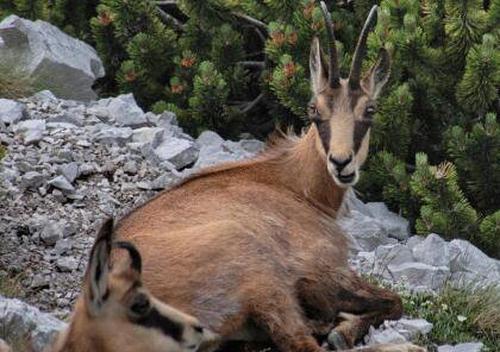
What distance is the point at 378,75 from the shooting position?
409 inches

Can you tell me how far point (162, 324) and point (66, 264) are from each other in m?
3.24

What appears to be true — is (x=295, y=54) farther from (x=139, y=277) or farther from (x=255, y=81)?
(x=139, y=277)

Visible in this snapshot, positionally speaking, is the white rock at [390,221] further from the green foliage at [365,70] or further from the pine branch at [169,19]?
the pine branch at [169,19]

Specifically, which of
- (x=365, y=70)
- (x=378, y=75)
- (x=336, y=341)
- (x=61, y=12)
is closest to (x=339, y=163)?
(x=378, y=75)

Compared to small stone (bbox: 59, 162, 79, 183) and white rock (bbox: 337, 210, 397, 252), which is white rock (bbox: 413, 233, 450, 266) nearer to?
white rock (bbox: 337, 210, 397, 252)

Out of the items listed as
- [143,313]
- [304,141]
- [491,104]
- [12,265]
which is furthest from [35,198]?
[491,104]

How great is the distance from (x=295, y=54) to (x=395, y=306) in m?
5.45

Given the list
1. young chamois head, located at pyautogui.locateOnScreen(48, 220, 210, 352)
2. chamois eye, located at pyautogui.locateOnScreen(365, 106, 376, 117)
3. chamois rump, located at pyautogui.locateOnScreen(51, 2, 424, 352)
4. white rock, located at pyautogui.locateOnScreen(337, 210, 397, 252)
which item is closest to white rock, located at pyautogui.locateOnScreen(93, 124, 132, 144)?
white rock, located at pyautogui.locateOnScreen(337, 210, 397, 252)

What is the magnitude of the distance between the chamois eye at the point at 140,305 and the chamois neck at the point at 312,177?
113 inches

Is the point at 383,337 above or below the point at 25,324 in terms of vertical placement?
below

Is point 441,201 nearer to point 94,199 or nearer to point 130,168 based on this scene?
point 130,168

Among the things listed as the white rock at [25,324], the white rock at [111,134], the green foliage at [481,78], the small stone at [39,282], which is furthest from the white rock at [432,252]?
the white rock at [25,324]

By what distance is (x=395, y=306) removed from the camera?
946 cm

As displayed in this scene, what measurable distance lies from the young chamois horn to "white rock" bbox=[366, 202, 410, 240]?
3.39 meters
